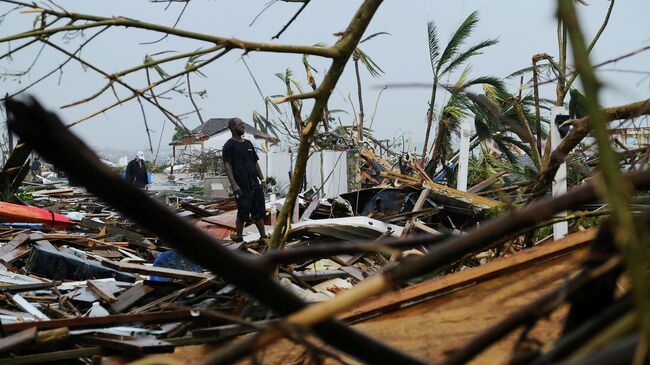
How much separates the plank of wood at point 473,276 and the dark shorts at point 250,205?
6.65 metres

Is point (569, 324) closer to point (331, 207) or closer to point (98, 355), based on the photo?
point (98, 355)

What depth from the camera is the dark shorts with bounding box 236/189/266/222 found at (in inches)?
360

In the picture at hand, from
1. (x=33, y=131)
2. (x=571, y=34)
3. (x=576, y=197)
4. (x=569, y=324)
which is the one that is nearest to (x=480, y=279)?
(x=569, y=324)

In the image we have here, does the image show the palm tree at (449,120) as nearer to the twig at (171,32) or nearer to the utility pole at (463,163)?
the utility pole at (463,163)

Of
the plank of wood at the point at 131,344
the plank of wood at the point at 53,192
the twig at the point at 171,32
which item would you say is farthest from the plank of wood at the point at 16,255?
the plank of wood at the point at 53,192

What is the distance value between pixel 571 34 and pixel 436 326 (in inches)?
56.5

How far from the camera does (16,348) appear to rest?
2.75m

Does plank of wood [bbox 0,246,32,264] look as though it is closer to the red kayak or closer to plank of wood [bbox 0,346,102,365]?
the red kayak

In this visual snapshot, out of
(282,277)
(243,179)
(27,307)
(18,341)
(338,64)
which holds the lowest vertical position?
(27,307)

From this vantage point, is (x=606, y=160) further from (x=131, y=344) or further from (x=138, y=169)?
(x=138, y=169)

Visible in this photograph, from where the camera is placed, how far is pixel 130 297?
5.35m

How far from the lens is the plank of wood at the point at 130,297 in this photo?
205 inches

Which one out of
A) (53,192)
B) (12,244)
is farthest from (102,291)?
(53,192)

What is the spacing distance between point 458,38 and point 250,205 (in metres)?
6.90
